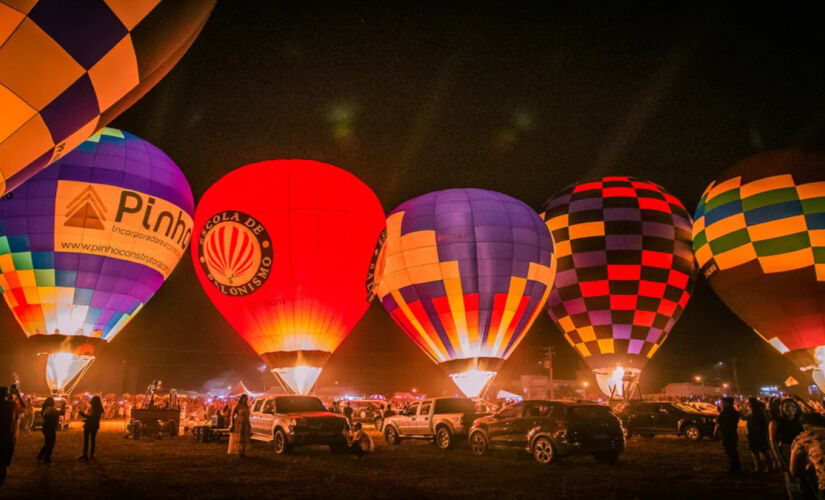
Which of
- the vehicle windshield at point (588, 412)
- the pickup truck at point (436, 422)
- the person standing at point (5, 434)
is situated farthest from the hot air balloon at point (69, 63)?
the pickup truck at point (436, 422)

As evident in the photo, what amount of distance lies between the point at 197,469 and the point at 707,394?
164ft

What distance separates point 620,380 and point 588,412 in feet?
44.1

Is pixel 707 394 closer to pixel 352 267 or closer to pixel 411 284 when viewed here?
pixel 411 284

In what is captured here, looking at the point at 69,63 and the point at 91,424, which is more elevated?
the point at 69,63

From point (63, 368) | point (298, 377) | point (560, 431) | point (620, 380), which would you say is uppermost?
point (63, 368)

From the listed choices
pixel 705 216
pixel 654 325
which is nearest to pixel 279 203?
pixel 654 325

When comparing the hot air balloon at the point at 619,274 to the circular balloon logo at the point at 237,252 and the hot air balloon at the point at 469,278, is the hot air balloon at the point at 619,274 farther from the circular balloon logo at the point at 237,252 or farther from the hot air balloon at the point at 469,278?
the circular balloon logo at the point at 237,252

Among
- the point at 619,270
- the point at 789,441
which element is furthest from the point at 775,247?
the point at 789,441

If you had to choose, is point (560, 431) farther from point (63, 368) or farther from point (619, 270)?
point (63, 368)

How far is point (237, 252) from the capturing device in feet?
58.7

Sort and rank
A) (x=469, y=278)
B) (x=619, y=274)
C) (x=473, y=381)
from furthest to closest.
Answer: (x=619, y=274) < (x=469, y=278) < (x=473, y=381)

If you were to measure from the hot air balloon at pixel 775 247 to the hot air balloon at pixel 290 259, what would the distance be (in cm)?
1466

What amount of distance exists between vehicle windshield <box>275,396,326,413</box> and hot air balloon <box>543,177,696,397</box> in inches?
542

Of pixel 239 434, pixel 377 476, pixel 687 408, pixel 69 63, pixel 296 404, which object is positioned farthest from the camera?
pixel 687 408
